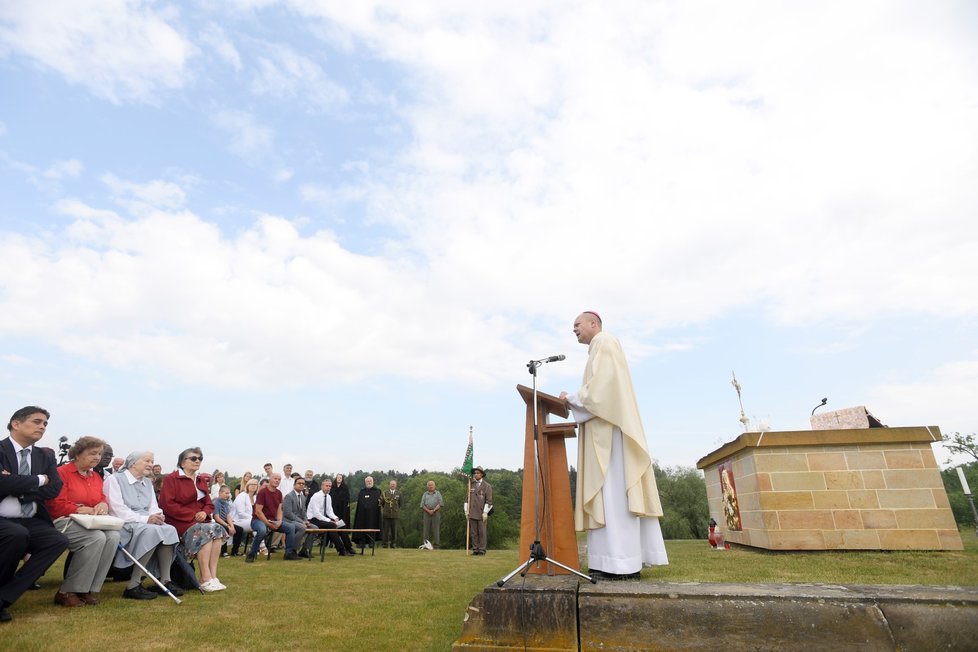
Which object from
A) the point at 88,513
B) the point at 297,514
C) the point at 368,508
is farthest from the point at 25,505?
the point at 368,508

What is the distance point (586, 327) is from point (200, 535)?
186 inches

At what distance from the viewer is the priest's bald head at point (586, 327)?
4633 millimetres

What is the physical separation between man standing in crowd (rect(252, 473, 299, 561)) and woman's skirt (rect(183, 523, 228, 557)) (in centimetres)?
442

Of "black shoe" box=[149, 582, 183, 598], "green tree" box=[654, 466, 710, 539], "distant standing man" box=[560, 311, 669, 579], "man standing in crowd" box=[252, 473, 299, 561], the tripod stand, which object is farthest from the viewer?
"green tree" box=[654, 466, 710, 539]

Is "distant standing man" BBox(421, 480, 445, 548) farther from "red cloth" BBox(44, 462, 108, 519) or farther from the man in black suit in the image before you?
the man in black suit

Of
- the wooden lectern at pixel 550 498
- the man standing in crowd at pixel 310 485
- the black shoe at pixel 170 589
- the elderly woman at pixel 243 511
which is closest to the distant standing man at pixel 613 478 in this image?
the wooden lectern at pixel 550 498

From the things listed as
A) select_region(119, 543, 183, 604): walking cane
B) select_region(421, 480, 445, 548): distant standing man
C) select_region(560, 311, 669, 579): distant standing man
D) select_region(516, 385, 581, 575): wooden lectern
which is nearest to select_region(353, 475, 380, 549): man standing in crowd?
select_region(421, 480, 445, 548): distant standing man

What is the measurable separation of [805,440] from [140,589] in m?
8.04

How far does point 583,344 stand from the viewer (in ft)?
15.3

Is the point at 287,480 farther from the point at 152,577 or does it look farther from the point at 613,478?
the point at 613,478

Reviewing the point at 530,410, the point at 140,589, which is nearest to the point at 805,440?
the point at 530,410

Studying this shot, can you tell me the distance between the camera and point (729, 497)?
8.46m

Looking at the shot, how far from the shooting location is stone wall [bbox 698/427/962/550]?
6.55 metres

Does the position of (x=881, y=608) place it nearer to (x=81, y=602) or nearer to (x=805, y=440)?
(x=805, y=440)
